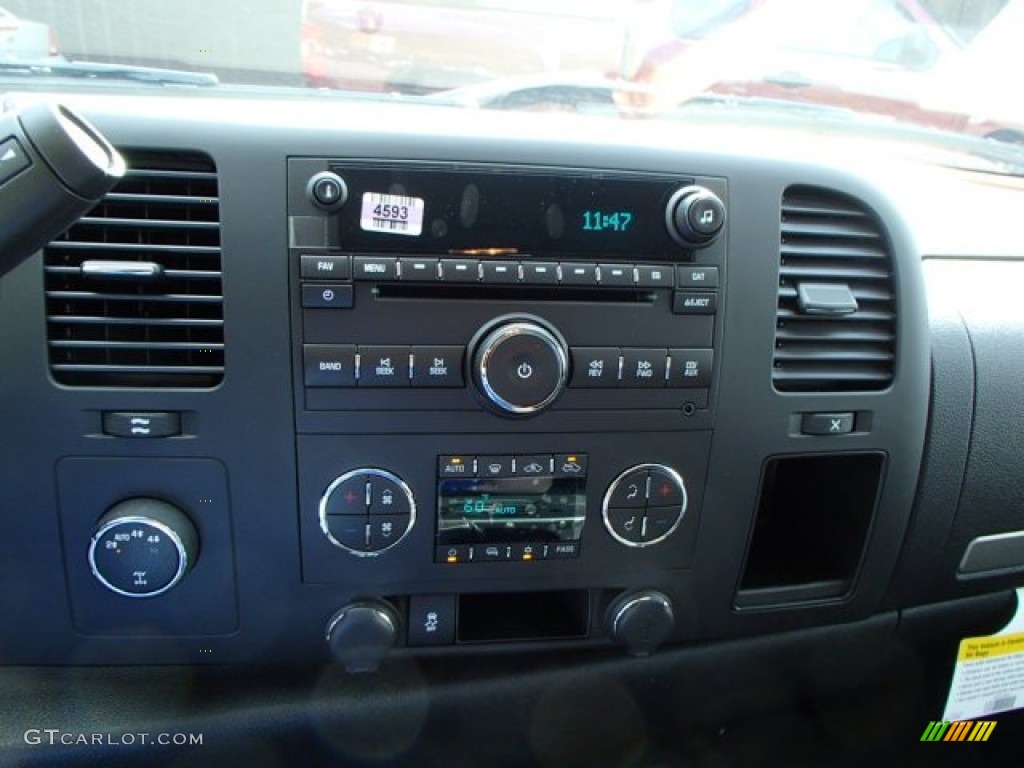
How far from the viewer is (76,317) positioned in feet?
3.27

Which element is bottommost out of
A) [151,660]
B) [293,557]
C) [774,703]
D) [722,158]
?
[774,703]

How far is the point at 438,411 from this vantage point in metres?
1.06

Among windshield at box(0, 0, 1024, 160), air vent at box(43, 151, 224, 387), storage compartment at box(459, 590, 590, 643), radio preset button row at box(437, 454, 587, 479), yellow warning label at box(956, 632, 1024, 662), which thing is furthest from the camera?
yellow warning label at box(956, 632, 1024, 662)

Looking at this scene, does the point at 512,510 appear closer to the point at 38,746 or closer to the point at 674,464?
the point at 674,464

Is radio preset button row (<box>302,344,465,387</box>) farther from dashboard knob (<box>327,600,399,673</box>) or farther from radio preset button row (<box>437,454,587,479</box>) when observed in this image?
dashboard knob (<box>327,600,399,673</box>)

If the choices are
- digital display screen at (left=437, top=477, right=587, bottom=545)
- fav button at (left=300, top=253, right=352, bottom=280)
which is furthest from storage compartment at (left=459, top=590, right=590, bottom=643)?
fav button at (left=300, top=253, right=352, bottom=280)

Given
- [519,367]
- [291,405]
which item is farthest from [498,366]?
[291,405]

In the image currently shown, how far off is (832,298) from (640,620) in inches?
20.3

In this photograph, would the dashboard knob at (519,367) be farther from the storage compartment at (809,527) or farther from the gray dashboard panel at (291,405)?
the storage compartment at (809,527)

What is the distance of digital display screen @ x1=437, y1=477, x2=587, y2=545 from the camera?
1111 mm

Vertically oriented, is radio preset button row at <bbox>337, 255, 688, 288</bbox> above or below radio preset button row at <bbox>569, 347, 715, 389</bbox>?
above

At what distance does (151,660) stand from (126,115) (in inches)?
27.4

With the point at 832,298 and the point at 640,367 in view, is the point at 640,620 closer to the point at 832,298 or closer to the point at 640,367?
the point at 640,367

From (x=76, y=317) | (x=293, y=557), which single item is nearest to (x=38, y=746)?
(x=293, y=557)
